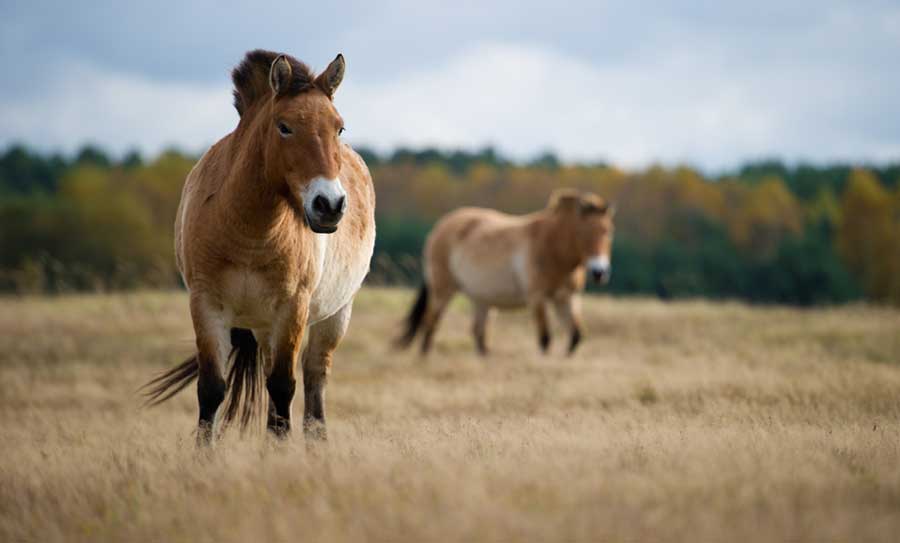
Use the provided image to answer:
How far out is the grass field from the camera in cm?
305

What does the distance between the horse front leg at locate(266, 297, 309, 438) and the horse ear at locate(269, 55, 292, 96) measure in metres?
1.15

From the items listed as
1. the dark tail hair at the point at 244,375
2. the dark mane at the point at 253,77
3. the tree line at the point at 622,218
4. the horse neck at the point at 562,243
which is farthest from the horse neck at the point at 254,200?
the tree line at the point at 622,218

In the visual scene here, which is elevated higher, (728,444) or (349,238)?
(349,238)

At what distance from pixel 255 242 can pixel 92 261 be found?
4127cm

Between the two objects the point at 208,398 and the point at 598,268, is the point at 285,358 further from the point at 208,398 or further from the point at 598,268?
the point at 598,268

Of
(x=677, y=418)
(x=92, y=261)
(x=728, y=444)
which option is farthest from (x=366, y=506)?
(x=92, y=261)

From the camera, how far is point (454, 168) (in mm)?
80125

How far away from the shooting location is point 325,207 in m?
4.23

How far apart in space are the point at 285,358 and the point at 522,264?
8367 millimetres

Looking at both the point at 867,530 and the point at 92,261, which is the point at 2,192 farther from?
the point at 867,530

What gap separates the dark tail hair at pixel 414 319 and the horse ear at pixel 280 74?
8444 millimetres

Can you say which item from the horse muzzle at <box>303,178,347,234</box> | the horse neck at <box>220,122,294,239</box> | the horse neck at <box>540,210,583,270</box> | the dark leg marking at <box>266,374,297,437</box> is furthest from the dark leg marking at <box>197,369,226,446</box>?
the horse neck at <box>540,210,583,270</box>

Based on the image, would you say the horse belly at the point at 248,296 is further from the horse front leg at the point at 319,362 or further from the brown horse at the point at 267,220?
the horse front leg at the point at 319,362

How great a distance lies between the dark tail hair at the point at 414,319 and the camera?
12906 millimetres
